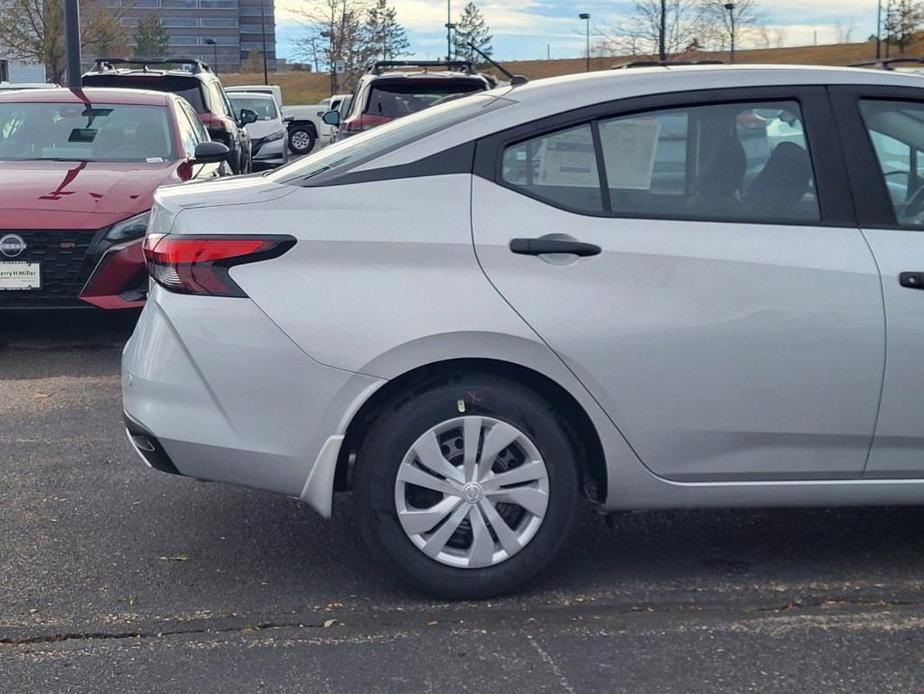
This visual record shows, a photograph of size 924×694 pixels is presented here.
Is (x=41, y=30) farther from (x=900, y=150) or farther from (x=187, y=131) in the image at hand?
(x=900, y=150)

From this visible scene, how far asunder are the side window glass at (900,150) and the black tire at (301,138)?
1079 inches

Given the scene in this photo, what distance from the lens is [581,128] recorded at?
3.87 m

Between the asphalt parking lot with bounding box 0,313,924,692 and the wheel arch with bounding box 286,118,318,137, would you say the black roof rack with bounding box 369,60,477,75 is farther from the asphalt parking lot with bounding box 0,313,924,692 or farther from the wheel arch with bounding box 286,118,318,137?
the wheel arch with bounding box 286,118,318,137

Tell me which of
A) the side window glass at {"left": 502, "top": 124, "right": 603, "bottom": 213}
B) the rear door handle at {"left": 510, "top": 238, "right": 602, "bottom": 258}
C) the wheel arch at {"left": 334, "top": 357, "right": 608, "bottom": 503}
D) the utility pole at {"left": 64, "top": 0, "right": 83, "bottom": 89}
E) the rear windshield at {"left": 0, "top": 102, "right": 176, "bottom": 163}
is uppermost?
the utility pole at {"left": 64, "top": 0, "right": 83, "bottom": 89}

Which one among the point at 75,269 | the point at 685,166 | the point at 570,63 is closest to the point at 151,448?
the point at 685,166

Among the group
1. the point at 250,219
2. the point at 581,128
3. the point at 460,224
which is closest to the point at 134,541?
the point at 250,219

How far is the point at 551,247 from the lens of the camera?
3.73 meters

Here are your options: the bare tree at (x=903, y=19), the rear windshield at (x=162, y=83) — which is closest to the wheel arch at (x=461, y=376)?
the rear windshield at (x=162, y=83)

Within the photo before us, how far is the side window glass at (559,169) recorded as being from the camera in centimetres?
383

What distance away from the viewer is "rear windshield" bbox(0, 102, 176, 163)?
8.31 metres

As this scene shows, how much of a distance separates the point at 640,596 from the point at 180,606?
4.91 ft

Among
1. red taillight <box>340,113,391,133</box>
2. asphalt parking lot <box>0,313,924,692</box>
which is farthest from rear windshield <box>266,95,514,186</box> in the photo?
red taillight <box>340,113,391,133</box>

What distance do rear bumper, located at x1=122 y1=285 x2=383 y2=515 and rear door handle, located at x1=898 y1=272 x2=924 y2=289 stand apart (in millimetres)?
1682

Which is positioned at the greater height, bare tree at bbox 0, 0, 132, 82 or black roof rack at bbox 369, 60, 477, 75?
bare tree at bbox 0, 0, 132, 82
